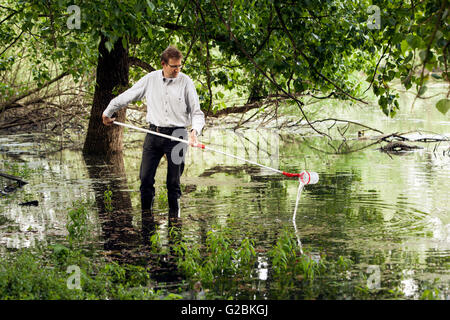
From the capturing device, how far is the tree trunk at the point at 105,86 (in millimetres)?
15094

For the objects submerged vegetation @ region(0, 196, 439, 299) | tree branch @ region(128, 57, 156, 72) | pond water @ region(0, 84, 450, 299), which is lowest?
submerged vegetation @ region(0, 196, 439, 299)

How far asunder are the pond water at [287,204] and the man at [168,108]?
2.42ft

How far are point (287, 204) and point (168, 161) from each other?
6.20 ft

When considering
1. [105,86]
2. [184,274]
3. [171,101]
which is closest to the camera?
[184,274]

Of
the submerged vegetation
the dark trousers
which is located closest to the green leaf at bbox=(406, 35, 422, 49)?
the submerged vegetation

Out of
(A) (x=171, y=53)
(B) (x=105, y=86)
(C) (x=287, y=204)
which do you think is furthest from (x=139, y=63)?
(A) (x=171, y=53)

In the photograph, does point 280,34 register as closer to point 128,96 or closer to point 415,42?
point 128,96

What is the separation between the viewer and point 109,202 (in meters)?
9.00

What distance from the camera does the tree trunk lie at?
49.5 ft

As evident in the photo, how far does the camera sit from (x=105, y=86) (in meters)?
15.3

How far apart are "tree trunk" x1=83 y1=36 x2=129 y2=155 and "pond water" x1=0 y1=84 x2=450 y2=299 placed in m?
0.54

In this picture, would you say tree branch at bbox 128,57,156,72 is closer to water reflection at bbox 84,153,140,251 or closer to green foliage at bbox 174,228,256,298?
water reflection at bbox 84,153,140,251
